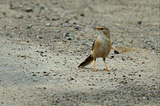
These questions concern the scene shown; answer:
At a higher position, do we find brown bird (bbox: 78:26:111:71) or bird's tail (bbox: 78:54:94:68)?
brown bird (bbox: 78:26:111:71)

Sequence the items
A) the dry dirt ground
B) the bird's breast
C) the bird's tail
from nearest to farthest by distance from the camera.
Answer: the dry dirt ground < the bird's breast < the bird's tail

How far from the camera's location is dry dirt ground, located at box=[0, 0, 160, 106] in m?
5.93

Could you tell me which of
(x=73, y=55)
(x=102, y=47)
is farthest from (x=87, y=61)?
(x=73, y=55)

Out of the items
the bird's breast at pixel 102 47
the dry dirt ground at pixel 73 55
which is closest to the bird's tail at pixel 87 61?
the dry dirt ground at pixel 73 55

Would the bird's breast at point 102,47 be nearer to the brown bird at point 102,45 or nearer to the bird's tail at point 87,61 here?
the brown bird at point 102,45

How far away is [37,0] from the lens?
16484 millimetres

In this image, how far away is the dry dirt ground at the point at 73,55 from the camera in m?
5.93

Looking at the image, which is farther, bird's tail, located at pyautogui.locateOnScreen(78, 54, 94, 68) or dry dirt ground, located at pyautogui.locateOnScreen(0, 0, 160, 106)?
bird's tail, located at pyautogui.locateOnScreen(78, 54, 94, 68)

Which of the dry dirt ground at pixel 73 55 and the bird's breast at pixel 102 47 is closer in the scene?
the dry dirt ground at pixel 73 55

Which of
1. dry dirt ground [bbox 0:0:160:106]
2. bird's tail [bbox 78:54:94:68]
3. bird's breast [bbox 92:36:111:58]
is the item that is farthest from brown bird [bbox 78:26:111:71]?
dry dirt ground [bbox 0:0:160:106]

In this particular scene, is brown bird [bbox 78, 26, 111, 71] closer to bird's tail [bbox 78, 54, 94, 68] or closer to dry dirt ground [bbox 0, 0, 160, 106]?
bird's tail [bbox 78, 54, 94, 68]

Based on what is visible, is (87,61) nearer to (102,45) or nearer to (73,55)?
(102,45)

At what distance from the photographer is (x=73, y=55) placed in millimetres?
8820

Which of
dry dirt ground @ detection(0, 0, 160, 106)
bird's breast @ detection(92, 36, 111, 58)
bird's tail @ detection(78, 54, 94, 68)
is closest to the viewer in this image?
dry dirt ground @ detection(0, 0, 160, 106)
